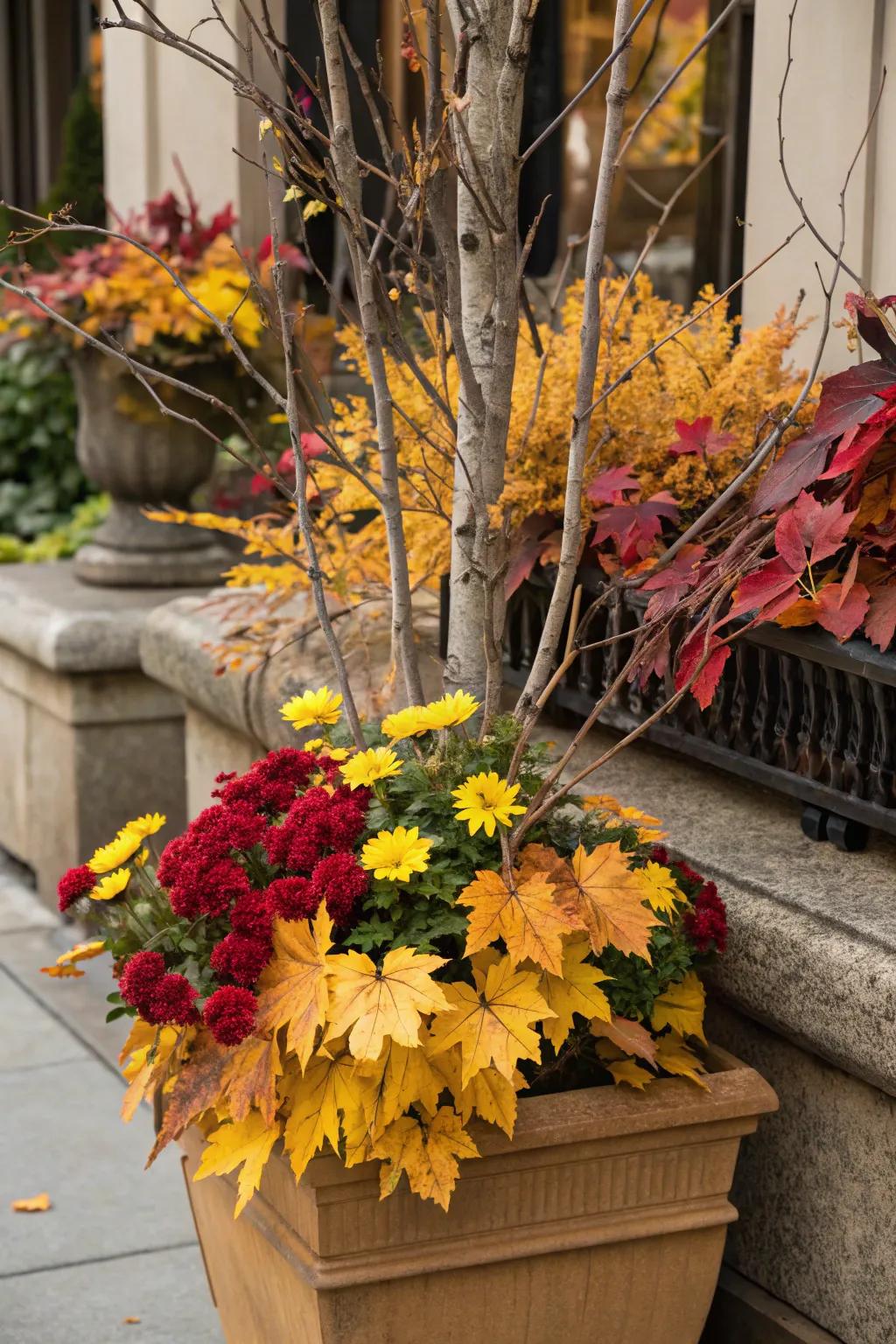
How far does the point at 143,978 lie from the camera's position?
2107mm

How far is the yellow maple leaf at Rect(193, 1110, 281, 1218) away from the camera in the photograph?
2.05 m

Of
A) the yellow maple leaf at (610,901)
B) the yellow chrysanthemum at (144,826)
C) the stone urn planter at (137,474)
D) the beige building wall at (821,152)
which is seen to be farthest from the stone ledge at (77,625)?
the yellow maple leaf at (610,901)

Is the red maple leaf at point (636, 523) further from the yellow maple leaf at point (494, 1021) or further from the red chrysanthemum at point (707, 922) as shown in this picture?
the yellow maple leaf at point (494, 1021)

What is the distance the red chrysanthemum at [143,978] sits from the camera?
2.10 m

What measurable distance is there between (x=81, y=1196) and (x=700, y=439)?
2.05 metres

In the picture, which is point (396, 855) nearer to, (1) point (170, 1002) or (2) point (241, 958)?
(2) point (241, 958)

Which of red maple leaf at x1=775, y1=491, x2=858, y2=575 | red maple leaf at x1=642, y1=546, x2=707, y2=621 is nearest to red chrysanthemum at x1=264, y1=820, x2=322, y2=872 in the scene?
red maple leaf at x1=642, y1=546, x2=707, y2=621

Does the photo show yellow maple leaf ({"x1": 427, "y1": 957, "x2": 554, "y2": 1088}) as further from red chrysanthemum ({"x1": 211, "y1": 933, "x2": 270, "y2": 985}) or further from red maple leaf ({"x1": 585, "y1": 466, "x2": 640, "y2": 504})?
red maple leaf ({"x1": 585, "y1": 466, "x2": 640, "y2": 504})

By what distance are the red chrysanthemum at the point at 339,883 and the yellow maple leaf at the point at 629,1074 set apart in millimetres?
434

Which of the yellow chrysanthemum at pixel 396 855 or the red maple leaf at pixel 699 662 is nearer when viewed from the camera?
the yellow chrysanthemum at pixel 396 855

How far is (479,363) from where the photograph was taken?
2561mm

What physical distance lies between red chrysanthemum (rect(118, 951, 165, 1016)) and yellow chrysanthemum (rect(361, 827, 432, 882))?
29cm

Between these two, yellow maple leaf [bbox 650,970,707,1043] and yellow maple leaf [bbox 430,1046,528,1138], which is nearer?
yellow maple leaf [bbox 430,1046,528,1138]

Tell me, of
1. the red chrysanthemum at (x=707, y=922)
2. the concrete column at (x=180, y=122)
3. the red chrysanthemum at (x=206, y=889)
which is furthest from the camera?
the concrete column at (x=180, y=122)
